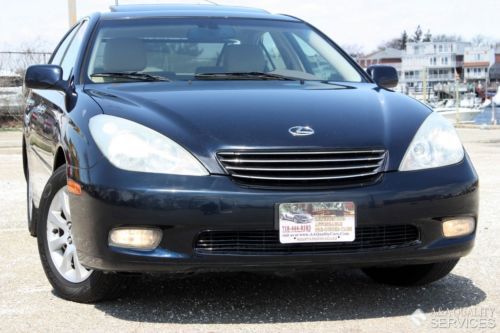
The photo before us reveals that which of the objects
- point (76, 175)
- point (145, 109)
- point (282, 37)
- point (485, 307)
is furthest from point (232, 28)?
point (485, 307)

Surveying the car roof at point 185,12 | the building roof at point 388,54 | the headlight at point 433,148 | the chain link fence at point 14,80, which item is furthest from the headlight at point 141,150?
the building roof at point 388,54

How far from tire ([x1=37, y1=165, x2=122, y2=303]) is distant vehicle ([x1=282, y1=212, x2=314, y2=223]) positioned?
977 millimetres

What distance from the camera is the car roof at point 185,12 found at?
17.0 feet

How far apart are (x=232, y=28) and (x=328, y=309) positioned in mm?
2082

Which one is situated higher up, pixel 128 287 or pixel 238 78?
pixel 238 78

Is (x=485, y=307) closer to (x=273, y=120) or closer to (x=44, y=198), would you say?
(x=273, y=120)

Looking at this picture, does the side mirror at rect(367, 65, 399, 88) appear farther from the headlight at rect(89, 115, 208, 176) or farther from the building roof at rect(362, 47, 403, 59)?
the building roof at rect(362, 47, 403, 59)

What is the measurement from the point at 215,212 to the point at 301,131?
1.96 ft

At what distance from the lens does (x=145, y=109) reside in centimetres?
384

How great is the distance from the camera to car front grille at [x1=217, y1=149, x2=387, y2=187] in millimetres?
3576

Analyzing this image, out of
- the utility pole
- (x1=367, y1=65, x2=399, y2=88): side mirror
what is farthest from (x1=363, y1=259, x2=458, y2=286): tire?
the utility pole

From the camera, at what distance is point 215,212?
3477 millimetres

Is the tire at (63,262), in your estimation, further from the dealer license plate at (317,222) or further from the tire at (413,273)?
the tire at (413,273)

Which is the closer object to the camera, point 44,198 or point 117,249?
point 117,249
